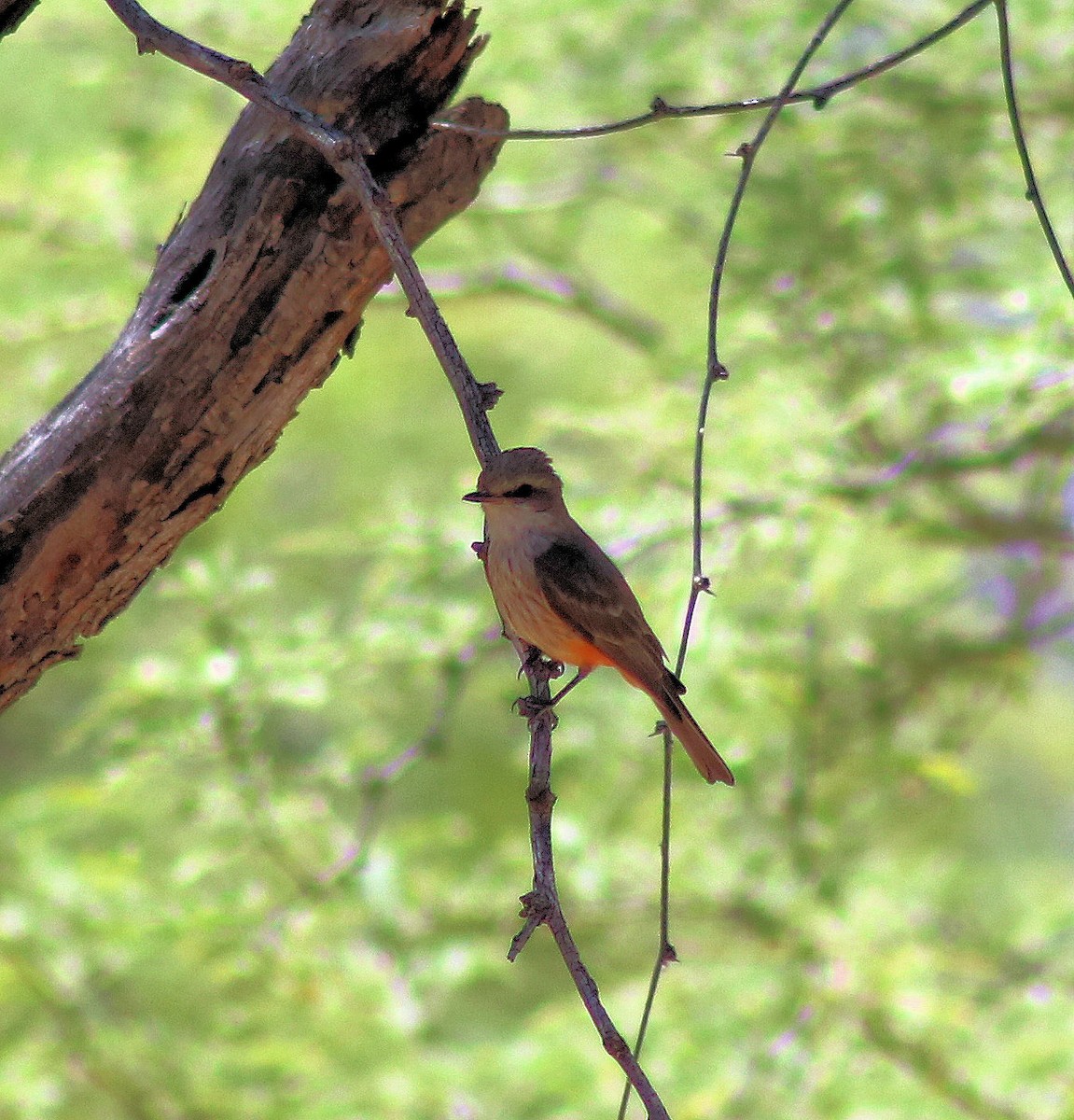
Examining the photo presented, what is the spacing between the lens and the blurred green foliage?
5230mm

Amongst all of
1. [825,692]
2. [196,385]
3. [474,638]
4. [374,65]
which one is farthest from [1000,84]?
[196,385]

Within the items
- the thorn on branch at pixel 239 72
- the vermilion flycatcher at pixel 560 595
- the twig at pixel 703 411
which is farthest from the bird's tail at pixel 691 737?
the thorn on branch at pixel 239 72

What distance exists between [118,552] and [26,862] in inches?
159

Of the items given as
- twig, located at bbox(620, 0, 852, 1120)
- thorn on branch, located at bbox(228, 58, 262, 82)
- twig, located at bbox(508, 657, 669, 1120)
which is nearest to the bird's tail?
twig, located at bbox(508, 657, 669, 1120)

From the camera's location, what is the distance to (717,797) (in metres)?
6.41

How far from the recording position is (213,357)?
8.68 ft

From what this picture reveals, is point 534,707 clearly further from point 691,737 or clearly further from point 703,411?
point 703,411

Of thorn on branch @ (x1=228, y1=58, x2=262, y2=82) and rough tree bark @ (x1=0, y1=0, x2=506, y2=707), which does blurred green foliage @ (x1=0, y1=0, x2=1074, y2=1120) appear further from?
thorn on branch @ (x1=228, y1=58, x2=262, y2=82)

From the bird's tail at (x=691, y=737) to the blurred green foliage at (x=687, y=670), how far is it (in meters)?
1.39

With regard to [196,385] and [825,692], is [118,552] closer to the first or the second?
[196,385]

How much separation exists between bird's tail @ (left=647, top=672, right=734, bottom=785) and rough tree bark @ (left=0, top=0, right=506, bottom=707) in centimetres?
112

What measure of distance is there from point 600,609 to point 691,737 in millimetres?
420

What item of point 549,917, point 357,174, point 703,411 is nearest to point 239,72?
point 357,174

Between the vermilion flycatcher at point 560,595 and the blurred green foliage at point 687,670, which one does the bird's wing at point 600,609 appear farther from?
the blurred green foliage at point 687,670
